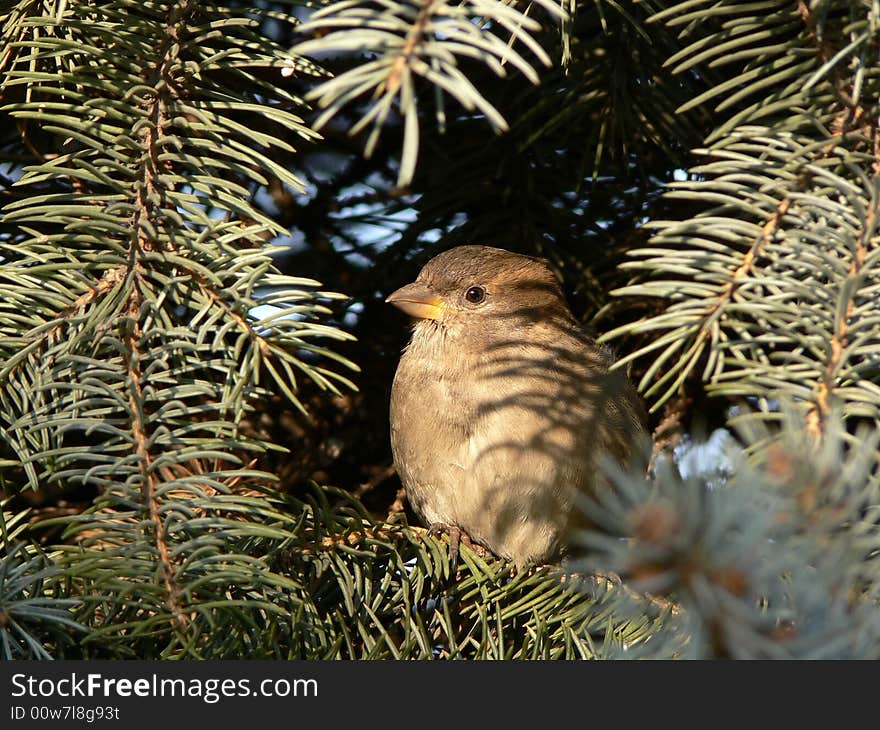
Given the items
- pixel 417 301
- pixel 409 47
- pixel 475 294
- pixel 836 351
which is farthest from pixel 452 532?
pixel 409 47

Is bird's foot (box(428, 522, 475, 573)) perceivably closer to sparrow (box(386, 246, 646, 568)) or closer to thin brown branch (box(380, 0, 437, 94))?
sparrow (box(386, 246, 646, 568))

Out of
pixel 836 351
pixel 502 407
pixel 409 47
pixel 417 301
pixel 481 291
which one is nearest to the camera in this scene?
pixel 409 47

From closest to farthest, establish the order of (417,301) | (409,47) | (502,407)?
(409,47)
(502,407)
(417,301)

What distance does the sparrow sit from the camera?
296 centimetres

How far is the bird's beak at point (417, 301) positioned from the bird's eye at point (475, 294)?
19 centimetres

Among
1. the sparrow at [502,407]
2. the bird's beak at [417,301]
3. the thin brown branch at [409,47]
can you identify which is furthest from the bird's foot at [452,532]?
the thin brown branch at [409,47]

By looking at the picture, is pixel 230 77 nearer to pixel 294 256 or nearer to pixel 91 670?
pixel 294 256

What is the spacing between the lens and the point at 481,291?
3.55m

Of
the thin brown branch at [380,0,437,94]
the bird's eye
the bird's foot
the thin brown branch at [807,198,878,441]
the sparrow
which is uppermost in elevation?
the thin brown branch at [380,0,437,94]

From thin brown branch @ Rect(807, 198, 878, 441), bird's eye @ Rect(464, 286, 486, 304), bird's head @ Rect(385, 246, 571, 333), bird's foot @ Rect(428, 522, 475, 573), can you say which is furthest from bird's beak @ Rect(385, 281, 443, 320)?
thin brown branch @ Rect(807, 198, 878, 441)

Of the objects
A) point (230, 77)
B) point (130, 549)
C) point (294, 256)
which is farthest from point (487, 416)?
point (130, 549)

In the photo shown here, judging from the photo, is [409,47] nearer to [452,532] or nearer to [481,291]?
[452,532]

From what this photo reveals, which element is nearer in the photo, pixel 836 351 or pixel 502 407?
pixel 836 351

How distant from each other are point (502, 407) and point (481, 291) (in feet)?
2.26
